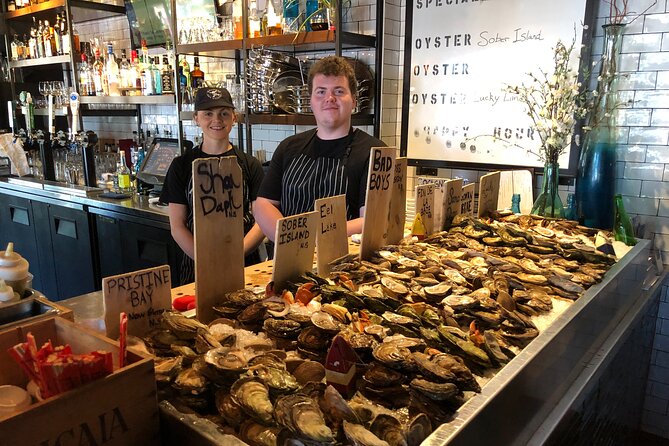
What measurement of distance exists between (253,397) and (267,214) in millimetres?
1601

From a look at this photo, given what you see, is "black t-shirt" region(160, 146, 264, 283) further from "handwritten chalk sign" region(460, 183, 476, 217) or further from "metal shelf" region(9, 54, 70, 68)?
"metal shelf" region(9, 54, 70, 68)

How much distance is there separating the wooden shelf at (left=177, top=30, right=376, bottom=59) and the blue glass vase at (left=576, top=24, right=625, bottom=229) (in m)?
1.44

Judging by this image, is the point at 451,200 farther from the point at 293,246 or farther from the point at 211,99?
the point at 211,99

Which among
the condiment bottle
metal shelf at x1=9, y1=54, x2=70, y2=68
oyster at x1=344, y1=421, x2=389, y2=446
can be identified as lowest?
oyster at x1=344, y1=421, x2=389, y2=446

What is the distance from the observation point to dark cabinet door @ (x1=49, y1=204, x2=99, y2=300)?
4227 mm

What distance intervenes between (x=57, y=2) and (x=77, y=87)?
84cm

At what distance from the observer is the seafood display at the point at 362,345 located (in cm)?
83

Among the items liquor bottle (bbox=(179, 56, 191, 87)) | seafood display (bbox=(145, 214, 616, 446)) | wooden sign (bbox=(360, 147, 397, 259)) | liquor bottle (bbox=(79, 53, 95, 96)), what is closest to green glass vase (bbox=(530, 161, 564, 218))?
seafood display (bbox=(145, 214, 616, 446))

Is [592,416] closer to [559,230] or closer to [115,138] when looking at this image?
[559,230]

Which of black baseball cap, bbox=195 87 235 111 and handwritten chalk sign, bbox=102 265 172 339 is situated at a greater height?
black baseball cap, bbox=195 87 235 111

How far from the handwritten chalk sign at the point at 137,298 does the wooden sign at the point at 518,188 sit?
2.27 metres

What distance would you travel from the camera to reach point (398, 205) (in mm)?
1910

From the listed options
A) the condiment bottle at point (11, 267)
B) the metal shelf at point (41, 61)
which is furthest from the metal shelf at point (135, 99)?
the condiment bottle at point (11, 267)

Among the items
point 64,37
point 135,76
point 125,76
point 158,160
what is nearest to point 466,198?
point 158,160
